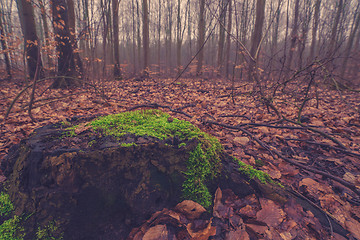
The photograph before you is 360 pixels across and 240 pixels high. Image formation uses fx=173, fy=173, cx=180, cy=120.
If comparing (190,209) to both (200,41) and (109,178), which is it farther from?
(200,41)

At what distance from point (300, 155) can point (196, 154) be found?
5.17ft

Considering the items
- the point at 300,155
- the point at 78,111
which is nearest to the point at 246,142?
the point at 300,155

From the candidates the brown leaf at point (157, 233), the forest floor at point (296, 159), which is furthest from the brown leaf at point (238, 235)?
the brown leaf at point (157, 233)

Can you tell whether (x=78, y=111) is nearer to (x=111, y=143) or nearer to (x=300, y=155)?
(x=111, y=143)

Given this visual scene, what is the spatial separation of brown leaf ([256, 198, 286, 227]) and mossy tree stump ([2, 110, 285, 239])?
9 cm

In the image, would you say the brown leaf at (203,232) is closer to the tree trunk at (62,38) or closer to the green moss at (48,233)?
the green moss at (48,233)

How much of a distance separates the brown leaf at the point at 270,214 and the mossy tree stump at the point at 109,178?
9cm

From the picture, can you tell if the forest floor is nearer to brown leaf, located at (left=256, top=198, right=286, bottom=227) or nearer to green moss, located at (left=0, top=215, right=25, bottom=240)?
brown leaf, located at (left=256, top=198, right=286, bottom=227)

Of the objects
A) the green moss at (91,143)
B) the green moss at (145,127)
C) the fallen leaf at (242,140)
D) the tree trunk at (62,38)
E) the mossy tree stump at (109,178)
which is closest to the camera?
the mossy tree stump at (109,178)

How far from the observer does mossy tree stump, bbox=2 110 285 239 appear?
4.32 ft

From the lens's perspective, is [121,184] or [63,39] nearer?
[121,184]

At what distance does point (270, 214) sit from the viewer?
4.47 ft

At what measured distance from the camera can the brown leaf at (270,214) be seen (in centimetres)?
131

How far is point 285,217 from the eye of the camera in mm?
1361
